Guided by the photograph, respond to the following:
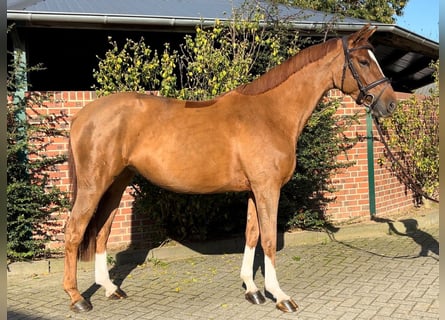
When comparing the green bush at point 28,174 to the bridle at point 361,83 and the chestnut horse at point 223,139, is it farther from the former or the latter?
the bridle at point 361,83

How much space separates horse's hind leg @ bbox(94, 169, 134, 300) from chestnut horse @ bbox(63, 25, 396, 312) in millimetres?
336

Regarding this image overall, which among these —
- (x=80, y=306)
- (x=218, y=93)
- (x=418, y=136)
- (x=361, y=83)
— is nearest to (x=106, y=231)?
(x=80, y=306)

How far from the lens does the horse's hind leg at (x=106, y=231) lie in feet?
13.1

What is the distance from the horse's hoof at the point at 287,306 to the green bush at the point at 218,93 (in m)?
2.08

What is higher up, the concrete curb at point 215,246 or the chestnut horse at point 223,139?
the chestnut horse at point 223,139

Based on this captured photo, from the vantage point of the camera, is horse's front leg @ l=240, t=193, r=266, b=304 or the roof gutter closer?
horse's front leg @ l=240, t=193, r=266, b=304

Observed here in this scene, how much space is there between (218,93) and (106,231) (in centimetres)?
220

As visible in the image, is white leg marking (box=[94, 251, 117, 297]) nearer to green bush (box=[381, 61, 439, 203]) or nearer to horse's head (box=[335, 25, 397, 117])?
horse's head (box=[335, 25, 397, 117])

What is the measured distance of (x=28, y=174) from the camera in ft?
16.6

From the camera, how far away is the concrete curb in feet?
15.8

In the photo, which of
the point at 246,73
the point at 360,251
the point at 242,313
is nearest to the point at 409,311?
the point at 242,313

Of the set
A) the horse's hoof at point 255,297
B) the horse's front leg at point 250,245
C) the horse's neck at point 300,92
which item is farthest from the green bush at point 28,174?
the horse's neck at point 300,92

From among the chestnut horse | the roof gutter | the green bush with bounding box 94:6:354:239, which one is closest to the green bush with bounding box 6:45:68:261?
the roof gutter

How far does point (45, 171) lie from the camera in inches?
204
